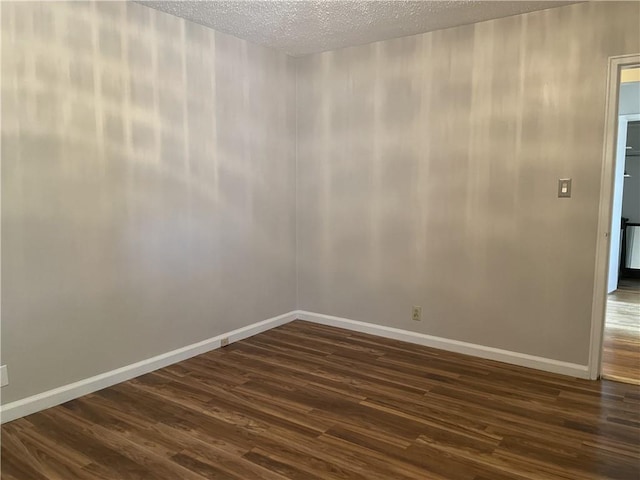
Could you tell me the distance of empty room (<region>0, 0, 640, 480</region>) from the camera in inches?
96.8

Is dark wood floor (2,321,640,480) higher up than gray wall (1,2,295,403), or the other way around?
gray wall (1,2,295,403)

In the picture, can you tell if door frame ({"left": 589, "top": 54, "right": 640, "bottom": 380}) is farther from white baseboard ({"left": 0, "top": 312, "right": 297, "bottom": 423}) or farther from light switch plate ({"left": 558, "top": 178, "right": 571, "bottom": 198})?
white baseboard ({"left": 0, "top": 312, "right": 297, "bottom": 423})

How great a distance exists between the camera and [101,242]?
9.63 ft

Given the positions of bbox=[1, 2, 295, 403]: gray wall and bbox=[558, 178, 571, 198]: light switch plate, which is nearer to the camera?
bbox=[1, 2, 295, 403]: gray wall

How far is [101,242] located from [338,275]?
2115 mm

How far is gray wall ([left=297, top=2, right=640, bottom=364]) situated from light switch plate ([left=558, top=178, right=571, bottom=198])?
0.15ft

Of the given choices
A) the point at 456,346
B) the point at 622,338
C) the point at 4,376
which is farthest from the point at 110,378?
the point at 622,338

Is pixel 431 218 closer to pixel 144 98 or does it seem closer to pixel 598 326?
pixel 598 326

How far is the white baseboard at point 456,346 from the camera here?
3273 millimetres

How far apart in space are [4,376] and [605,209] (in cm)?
375

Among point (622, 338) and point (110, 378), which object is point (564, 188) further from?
point (110, 378)

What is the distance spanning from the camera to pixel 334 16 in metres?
3.27

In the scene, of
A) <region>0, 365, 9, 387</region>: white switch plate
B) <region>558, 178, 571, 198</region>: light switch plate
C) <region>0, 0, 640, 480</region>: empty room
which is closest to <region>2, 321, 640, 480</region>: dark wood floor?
<region>0, 0, 640, 480</region>: empty room

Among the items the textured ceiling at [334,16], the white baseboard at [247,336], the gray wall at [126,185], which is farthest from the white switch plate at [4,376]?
the textured ceiling at [334,16]
